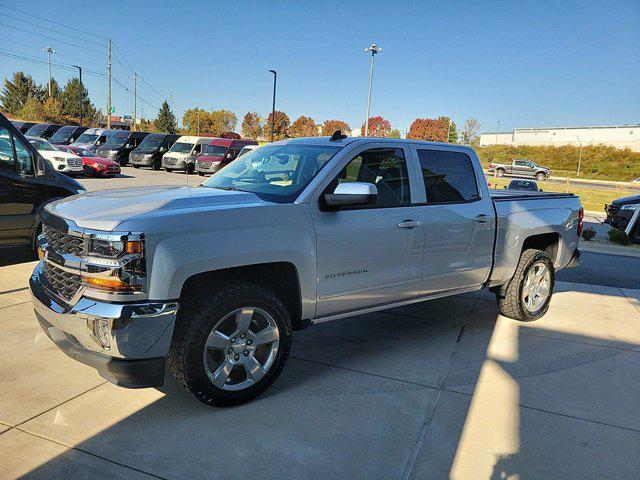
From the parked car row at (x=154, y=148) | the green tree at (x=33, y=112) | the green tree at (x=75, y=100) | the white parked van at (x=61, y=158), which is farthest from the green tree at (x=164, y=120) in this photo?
the white parked van at (x=61, y=158)

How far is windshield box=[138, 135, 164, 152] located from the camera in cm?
2925

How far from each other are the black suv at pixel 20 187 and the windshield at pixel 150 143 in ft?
77.9

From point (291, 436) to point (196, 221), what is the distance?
146 cm

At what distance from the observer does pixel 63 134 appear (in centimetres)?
3256

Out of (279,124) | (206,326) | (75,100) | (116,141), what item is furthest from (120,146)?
(279,124)

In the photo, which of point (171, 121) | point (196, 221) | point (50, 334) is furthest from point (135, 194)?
point (171, 121)

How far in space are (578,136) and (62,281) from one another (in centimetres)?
9283

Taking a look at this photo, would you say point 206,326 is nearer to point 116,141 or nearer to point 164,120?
point 116,141

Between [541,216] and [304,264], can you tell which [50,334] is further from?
[541,216]

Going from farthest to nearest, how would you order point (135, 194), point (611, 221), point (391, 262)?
point (611, 221)
point (391, 262)
point (135, 194)

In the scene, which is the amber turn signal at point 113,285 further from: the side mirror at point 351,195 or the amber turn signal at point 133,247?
the side mirror at point 351,195

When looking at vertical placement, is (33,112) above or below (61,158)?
above

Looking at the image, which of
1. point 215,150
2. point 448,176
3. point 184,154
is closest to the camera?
point 448,176

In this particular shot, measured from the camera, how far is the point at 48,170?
6.65 metres
